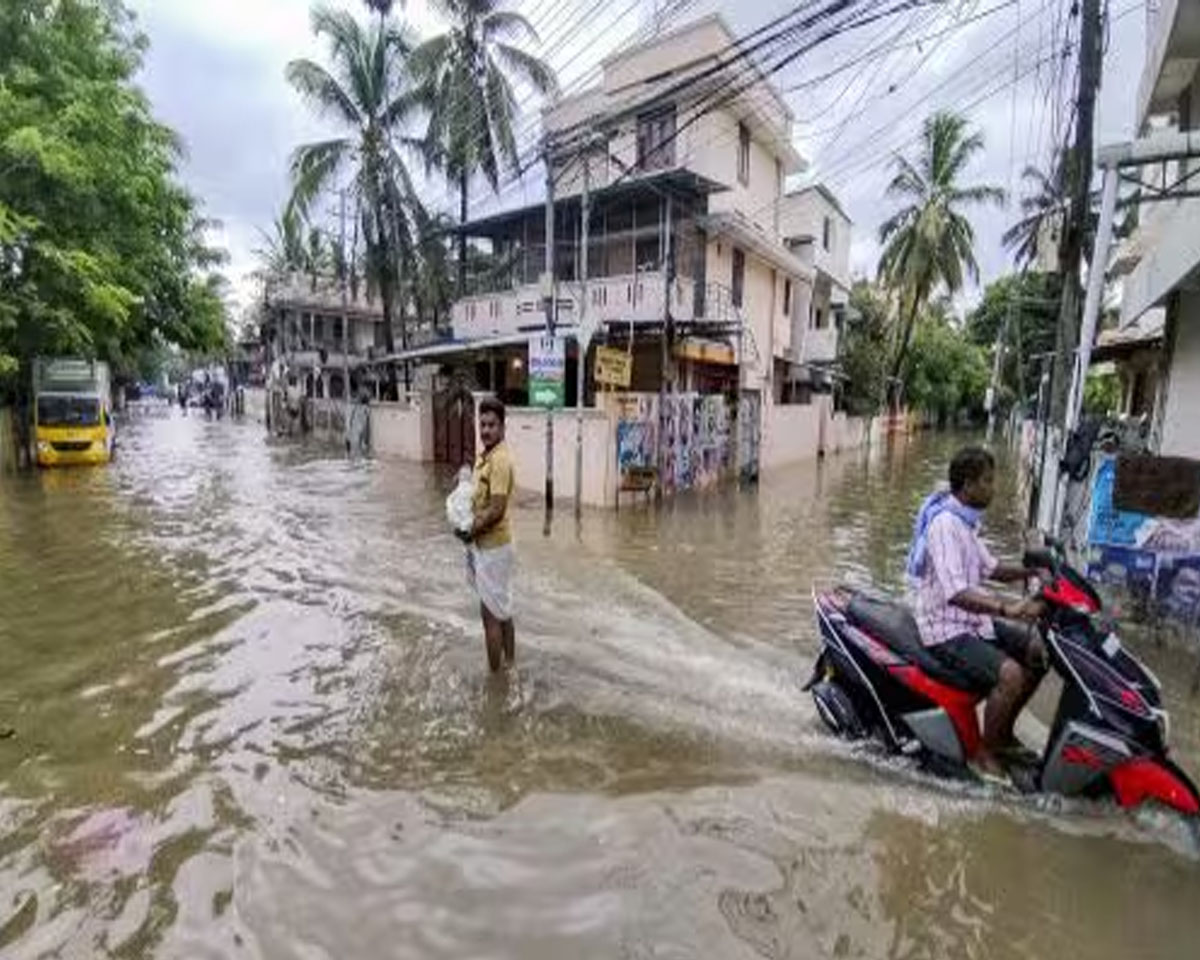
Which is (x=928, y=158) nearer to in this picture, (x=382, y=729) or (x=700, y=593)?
(x=700, y=593)

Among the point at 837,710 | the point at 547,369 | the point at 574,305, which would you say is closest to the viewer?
the point at 837,710

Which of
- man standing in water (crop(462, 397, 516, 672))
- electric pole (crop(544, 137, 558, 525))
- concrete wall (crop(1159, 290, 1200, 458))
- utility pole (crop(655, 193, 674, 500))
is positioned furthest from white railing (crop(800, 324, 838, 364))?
man standing in water (crop(462, 397, 516, 672))

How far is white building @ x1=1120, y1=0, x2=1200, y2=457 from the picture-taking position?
831cm

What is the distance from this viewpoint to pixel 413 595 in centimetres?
830

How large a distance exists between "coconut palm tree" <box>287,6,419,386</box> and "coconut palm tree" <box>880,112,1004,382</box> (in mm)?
18537

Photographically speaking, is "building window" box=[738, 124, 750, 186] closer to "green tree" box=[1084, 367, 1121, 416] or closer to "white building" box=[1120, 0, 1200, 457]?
"white building" box=[1120, 0, 1200, 457]

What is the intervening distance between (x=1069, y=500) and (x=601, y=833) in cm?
624

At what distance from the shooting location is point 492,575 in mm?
5789

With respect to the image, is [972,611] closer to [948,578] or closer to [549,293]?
[948,578]

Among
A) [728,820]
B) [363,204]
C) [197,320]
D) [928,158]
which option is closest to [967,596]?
[728,820]

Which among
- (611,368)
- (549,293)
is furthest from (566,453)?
(549,293)

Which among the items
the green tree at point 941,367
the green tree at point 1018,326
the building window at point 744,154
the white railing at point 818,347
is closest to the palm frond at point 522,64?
the building window at point 744,154

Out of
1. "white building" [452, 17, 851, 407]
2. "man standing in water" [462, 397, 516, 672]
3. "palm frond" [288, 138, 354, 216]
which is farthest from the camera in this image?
"palm frond" [288, 138, 354, 216]

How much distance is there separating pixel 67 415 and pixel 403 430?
25.2 feet
